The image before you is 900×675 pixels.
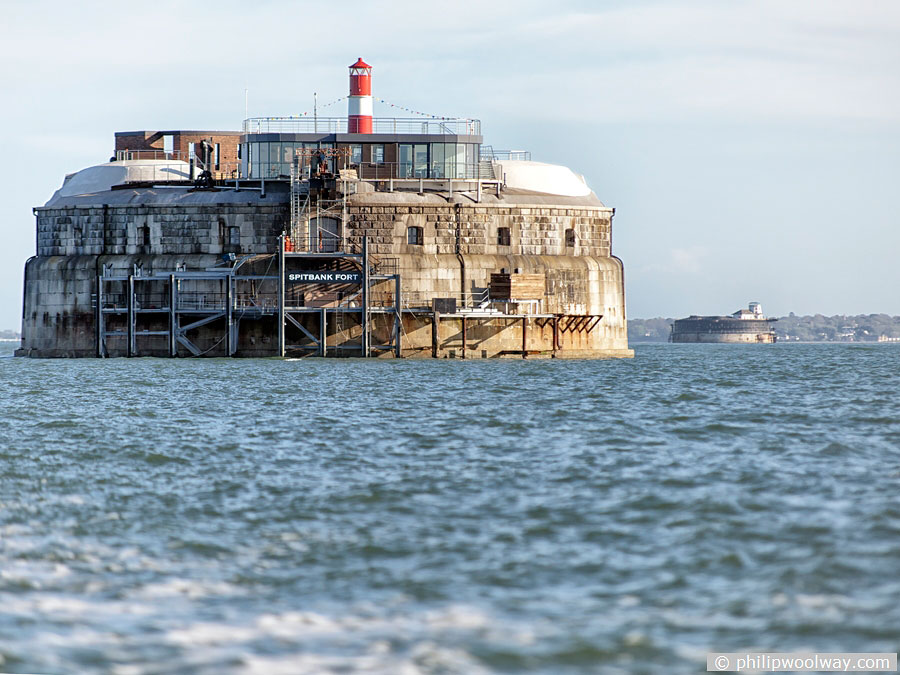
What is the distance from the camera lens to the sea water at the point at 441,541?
8555 mm

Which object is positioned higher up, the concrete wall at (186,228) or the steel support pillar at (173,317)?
the concrete wall at (186,228)

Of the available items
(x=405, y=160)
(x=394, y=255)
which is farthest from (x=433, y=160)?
(x=394, y=255)

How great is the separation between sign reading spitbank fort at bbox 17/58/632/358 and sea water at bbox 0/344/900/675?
28.4 meters

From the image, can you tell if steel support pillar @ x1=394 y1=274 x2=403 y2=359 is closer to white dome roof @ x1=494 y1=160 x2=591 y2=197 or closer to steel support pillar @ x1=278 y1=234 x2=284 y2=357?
steel support pillar @ x1=278 y1=234 x2=284 y2=357

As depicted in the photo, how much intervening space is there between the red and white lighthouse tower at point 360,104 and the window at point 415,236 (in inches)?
247

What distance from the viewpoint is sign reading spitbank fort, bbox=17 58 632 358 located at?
5250 cm

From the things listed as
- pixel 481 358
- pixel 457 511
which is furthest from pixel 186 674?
pixel 481 358

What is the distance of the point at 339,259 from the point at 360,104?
9.08 m

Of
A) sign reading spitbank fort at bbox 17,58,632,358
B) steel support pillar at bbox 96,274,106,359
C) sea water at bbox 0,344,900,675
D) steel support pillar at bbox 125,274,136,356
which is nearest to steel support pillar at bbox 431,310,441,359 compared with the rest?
sign reading spitbank fort at bbox 17,58,632,358

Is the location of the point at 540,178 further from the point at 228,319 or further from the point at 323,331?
the point at 228,319

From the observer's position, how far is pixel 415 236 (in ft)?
178

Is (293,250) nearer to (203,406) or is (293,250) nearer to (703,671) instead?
(203,406)

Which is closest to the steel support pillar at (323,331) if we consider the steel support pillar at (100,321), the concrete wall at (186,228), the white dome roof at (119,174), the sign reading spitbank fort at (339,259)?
the sign reading spitbank fort at (339,259)

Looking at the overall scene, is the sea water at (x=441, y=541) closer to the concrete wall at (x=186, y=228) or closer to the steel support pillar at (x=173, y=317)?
the steel support pillar at (x=173, y=317)
